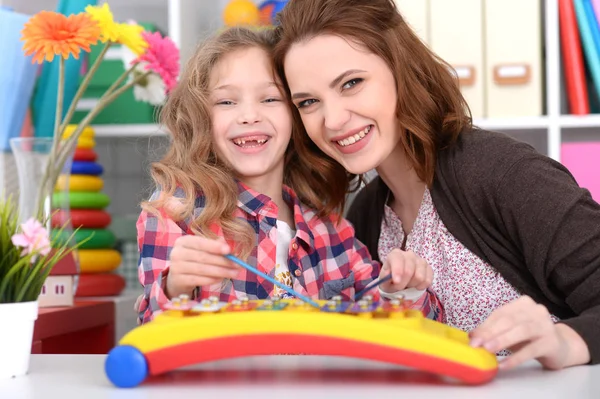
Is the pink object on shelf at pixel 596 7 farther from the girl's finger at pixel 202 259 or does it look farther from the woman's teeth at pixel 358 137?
the girl's finger at pixel 202 259

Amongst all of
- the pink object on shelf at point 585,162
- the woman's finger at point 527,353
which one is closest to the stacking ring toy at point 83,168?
the pink object on shelf at point 585,162

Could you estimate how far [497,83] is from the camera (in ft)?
5.73

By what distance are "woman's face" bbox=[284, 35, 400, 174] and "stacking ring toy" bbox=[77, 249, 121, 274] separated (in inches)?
29.8

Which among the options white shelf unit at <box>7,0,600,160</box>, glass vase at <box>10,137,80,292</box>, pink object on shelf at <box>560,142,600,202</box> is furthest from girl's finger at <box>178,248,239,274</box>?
pink object on shelf at <box>560,142,600,202</box>

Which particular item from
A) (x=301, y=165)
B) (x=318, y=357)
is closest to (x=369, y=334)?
(x=318, y=357)

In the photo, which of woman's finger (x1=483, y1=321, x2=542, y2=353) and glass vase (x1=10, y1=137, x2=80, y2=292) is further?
glass vase (x1=10, y1=137, x2=80, y2=292)

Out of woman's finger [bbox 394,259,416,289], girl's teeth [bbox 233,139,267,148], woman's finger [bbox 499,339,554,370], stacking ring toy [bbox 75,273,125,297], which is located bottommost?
stacking ring toy [bbox 75,273,125,297]

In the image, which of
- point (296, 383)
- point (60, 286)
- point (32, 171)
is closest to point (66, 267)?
point (60, 286)

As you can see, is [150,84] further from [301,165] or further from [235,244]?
[235,244]

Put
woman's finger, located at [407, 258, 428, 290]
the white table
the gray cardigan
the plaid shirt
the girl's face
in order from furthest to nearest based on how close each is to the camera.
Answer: the girl's face, the plaid shirt, the gray cardigan, woman's finger, located at [407, 258, 428, 290], the white table

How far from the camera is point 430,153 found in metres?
1.29

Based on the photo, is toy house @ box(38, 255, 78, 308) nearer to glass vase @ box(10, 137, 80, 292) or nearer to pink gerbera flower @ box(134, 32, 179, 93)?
glass vase @ box(10, 137, 80, 292)

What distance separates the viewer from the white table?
2.10 feet

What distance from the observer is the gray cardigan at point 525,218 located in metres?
1.02
